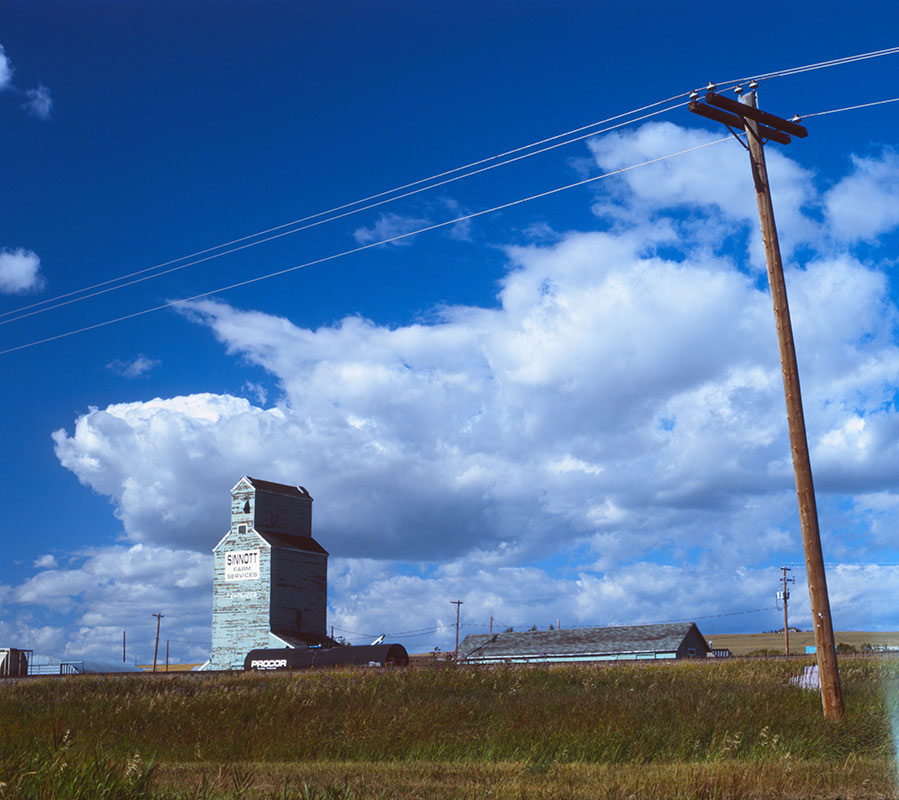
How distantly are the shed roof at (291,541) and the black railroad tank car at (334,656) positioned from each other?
7.38 m

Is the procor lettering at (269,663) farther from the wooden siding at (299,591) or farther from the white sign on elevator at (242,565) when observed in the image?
the white sign on elevator at (242,565)

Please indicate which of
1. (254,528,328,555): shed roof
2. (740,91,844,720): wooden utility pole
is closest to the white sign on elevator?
(254,528,328,555): shed roof

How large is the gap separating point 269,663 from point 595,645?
1947 cm

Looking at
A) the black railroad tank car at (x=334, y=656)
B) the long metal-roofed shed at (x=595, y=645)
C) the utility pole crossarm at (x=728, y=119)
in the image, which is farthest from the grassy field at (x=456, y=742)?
the long metal-roofed shed at (x=595, y=645)

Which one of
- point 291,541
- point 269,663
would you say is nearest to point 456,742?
point 269,663

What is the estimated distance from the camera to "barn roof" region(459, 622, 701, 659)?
179ft

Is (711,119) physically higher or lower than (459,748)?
higher

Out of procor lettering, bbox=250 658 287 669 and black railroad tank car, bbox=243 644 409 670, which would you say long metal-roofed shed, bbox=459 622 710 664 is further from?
procor lettering, bbox=250 658 287 669

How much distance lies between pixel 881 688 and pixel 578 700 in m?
5.97

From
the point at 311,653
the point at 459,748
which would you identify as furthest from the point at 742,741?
the point at 311,653

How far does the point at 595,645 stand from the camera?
55.1 m

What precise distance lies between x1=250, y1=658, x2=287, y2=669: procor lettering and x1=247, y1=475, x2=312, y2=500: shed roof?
10716mm

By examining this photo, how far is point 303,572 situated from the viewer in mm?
54906

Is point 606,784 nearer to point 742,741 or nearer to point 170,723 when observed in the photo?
point 742,741
